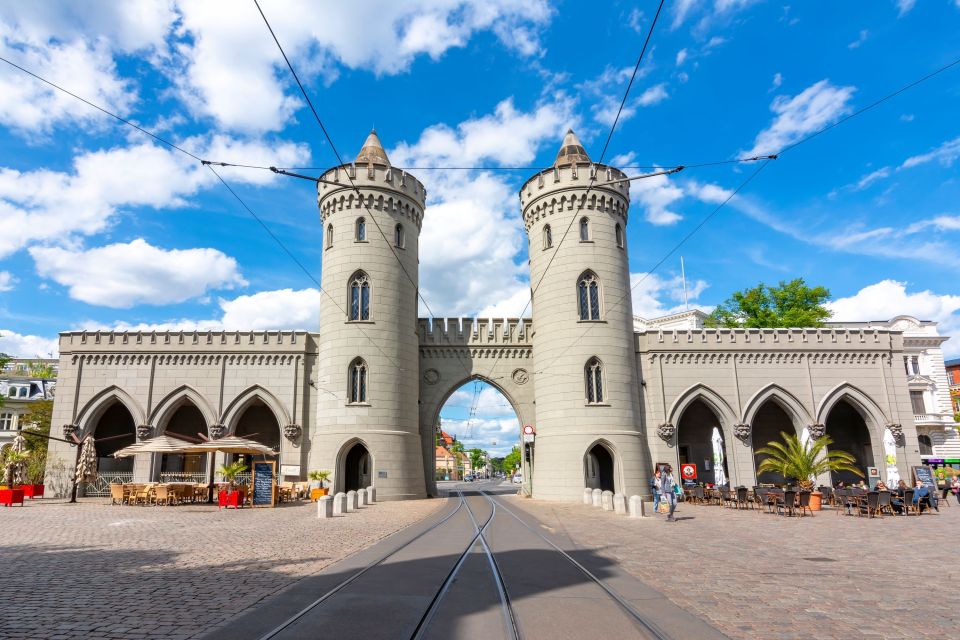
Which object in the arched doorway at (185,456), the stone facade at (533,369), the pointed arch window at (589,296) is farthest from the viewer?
the arched doorway at (185,456)

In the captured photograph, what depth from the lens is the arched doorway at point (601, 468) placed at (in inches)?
1273

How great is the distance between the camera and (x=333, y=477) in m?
29.1

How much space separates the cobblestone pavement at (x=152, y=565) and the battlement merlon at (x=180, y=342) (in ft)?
46.6

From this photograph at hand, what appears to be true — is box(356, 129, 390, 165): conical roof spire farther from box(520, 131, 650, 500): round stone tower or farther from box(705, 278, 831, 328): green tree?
box(705, 278, 831, 328): green tree

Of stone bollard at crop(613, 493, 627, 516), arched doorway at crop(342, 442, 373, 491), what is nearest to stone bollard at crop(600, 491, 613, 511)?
stone bollard at crop(613, 493, 627, 516)

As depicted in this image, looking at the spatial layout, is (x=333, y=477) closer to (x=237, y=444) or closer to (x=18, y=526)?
(x=237, y=444)

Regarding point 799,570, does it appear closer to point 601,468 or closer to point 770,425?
point 601,468

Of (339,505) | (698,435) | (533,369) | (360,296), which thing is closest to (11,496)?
(339,505)

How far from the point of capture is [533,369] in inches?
1362

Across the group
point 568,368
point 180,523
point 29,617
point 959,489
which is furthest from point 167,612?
point 959,489

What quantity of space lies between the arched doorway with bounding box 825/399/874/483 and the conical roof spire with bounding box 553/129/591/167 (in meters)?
20.0

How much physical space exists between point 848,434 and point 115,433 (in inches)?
1663

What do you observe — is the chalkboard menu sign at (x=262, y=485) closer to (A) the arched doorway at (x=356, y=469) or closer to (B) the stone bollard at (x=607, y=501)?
(A) the arched doorway at (x=356, y=469)

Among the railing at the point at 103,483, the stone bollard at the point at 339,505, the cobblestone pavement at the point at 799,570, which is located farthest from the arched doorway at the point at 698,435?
the railing at the point at 103,483
